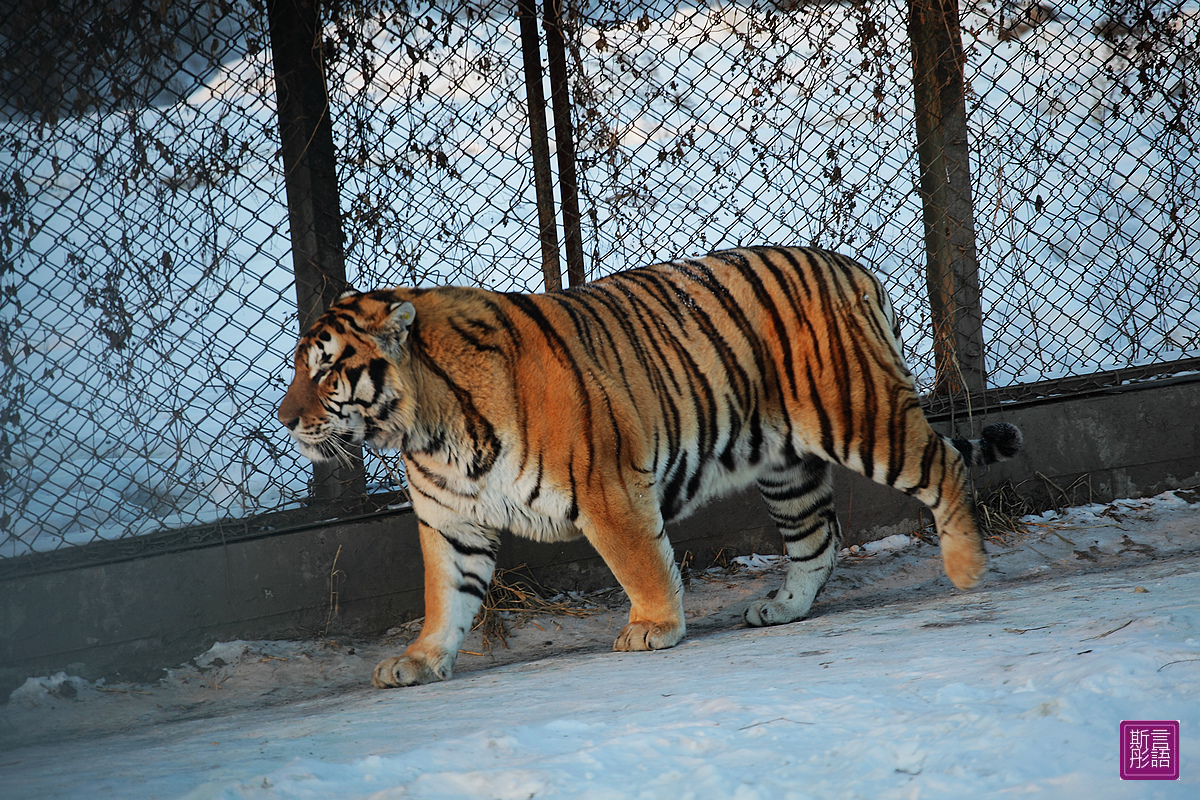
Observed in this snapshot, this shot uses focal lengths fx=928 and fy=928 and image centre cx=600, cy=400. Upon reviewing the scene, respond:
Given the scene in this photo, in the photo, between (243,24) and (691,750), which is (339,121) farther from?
(691,750)

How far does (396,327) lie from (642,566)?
0.99 metres

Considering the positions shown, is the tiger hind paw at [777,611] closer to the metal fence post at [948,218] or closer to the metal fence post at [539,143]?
the metal fence post at [948,218]

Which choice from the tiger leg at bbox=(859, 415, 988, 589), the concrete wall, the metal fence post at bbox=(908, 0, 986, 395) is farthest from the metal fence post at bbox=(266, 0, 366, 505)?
the metal fence post at bbox=(908, 0, 986, 395)

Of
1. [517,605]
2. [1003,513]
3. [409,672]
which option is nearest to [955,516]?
[1003,513]

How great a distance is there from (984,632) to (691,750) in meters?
0.98

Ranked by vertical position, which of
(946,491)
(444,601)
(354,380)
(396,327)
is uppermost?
(396,327)

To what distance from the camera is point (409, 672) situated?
2.71 meters

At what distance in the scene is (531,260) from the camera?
3.61 m

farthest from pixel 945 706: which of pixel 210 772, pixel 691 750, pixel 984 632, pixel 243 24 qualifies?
pixel 243 24

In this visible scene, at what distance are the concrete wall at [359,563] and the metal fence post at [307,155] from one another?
0.43 metres

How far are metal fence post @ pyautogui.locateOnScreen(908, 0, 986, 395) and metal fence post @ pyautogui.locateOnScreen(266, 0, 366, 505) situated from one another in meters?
2.43

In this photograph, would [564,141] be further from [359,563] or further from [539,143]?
[359,563]

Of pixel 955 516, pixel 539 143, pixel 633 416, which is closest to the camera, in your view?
pixel 633 416

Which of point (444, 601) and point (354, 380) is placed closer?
point (354, 380)
